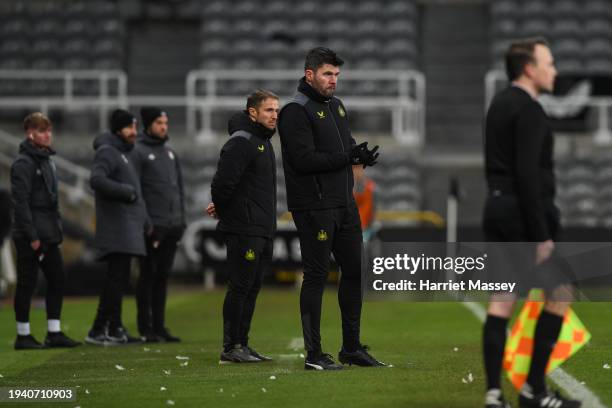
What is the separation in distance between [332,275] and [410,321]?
21.3 ft

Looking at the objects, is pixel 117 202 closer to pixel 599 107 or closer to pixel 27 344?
pixel 27 344

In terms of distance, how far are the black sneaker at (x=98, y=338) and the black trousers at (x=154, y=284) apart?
1.10ft

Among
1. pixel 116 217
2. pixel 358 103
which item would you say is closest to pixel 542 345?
pixel 116 217

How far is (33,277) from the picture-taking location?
10.2 metres

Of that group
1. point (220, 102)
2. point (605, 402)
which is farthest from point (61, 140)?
point (605, 402)

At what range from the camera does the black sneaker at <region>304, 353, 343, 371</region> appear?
7.99 m

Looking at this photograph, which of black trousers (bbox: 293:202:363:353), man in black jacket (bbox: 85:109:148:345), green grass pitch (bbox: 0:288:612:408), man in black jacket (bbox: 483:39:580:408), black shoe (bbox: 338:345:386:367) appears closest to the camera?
man in black jacket (bbox: 483:39:580:408)

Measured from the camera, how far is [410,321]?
12.7 meters

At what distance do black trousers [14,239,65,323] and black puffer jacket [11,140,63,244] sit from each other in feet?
0.39

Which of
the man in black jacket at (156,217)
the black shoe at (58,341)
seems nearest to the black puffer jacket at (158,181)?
the man in black jacket at (156,217)

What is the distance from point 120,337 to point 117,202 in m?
1.11

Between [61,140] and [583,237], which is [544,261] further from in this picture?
[61,140]

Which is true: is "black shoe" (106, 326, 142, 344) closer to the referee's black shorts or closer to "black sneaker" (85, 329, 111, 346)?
"black sneaker" (85, 329, 111, 346)

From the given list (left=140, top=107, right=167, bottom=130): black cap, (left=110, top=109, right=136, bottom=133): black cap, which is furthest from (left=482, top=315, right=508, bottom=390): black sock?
(left=140, top=107, right=167, bottom=130): black cap
